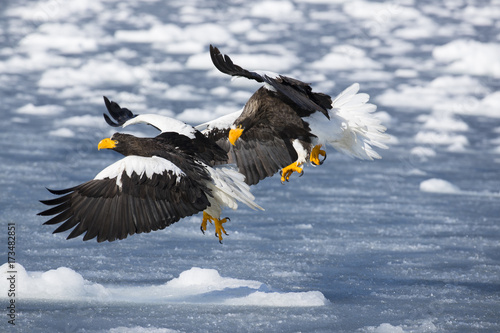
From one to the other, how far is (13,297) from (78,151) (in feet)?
17.0

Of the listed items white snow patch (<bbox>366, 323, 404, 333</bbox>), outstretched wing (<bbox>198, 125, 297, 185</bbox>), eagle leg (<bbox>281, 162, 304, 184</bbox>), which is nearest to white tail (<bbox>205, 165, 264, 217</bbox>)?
eagle leg (<bbox>281, 162, 304, 184</bbox>)

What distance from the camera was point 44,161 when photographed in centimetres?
1041

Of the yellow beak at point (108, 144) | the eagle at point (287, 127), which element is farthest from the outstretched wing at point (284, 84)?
the yellow beak at point (108, 144)

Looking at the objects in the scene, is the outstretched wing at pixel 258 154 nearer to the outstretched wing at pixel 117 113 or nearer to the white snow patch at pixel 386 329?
the outstretched wing at pixel 117 113

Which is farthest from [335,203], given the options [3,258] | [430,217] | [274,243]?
[3,258]

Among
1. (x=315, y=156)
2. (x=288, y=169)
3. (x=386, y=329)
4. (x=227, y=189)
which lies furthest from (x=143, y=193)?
(x=386, y=329)

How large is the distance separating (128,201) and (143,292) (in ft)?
4.53

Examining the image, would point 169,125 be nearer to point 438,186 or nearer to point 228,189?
point 228,189

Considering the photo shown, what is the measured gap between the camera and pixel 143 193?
5.00 meters

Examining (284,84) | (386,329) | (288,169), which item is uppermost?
(284,84)

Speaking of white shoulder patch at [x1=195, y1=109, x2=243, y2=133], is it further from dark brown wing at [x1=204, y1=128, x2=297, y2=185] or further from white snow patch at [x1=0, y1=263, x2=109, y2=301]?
white snow patch at [x1=0, y1=263, x2=109, y2=301]

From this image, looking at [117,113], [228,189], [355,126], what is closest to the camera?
[228,189]

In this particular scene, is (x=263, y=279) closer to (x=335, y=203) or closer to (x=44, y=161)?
(x=335, y=203)

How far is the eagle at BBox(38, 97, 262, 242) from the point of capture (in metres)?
4.90
